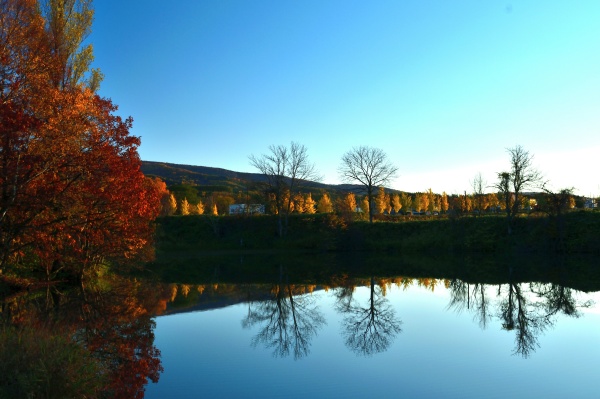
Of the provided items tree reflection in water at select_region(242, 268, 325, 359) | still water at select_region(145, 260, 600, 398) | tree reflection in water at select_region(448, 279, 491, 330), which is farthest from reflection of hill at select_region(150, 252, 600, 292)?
tree reflection in water at select_region(242, 268, 325, 359)

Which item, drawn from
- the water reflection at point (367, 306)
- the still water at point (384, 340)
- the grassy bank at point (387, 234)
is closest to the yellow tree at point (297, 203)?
the grassy bank at point (387, 234)

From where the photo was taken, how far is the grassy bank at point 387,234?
3847 cm

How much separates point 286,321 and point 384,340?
3897 millimetres

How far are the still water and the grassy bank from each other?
17.4 meters

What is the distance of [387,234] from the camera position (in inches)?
1900

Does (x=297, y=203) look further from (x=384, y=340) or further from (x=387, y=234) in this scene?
(x=384, y=340)

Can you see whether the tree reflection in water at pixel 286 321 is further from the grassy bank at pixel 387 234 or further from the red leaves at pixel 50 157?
the grassy bank at pixel 387 234

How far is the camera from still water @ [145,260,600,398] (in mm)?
8414

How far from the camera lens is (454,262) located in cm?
3416

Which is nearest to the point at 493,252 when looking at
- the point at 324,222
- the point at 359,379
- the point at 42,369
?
the point at 324,222

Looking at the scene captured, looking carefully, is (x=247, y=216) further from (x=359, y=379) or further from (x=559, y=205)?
(x=359, y=379)

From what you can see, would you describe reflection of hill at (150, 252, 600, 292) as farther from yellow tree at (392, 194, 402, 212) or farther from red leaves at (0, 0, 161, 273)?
yellow tree at (392, 194, 402, 212)

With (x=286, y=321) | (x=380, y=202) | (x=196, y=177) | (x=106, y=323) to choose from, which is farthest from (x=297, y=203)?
(x=196, y=177)

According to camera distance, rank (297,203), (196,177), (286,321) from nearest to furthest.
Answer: (286,321) < (297,203) < (196,177)
